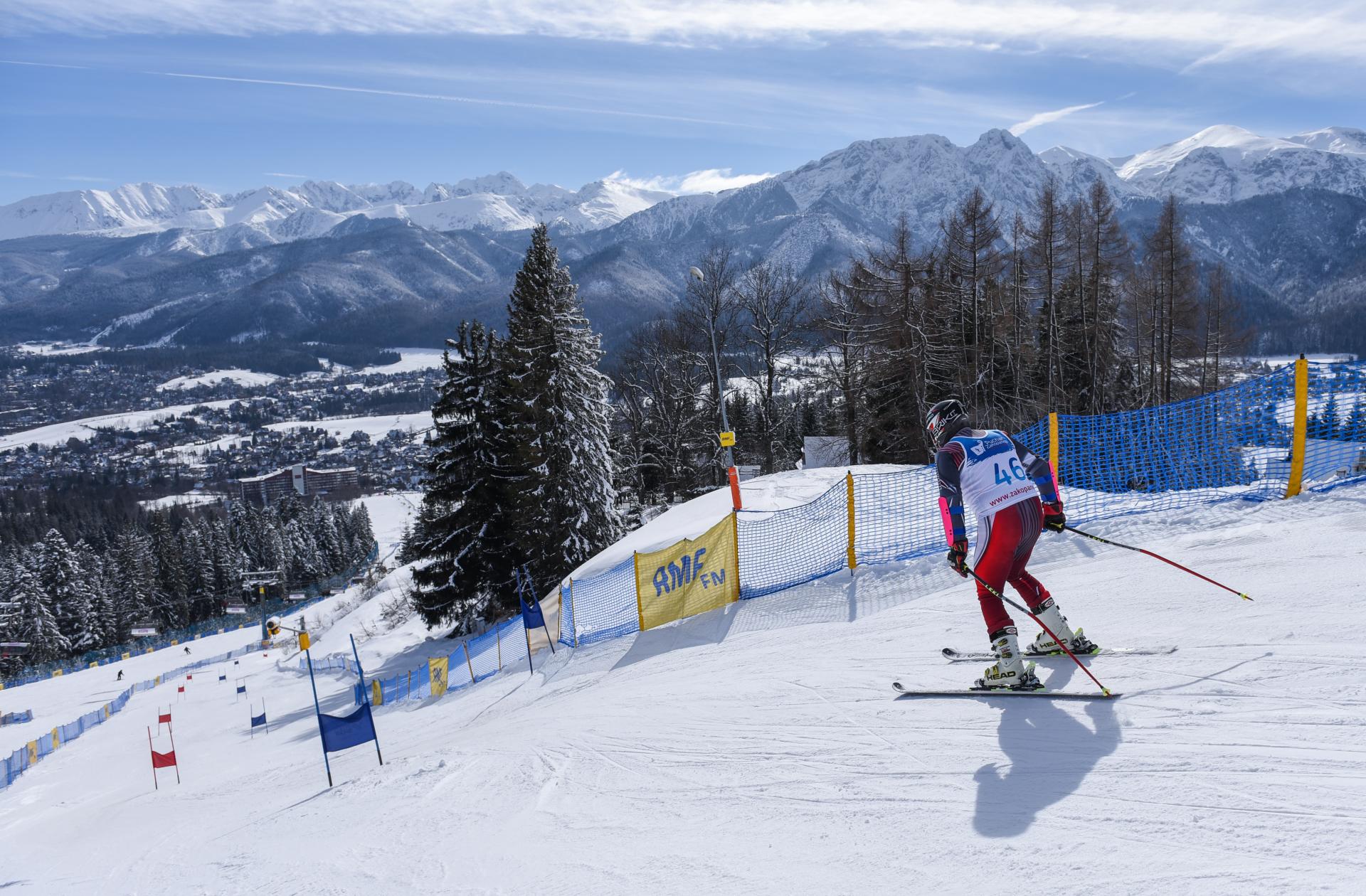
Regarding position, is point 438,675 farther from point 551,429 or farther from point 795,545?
point 551,429

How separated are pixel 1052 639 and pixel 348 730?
309 inches

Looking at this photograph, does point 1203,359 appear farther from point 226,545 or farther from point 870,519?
point 226,545

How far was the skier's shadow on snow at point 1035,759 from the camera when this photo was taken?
3996mm

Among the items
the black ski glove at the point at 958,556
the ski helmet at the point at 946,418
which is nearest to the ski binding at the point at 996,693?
the black ski glove at the point at 958,556

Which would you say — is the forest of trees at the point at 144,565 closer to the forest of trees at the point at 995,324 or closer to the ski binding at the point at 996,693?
the forest of trees at the point at 995,324

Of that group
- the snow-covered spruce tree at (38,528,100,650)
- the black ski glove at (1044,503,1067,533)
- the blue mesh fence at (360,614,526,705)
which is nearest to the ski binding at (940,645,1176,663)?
the black ski glove at (1044,503,1067,533)

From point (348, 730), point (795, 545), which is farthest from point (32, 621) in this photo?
point (795, 545)

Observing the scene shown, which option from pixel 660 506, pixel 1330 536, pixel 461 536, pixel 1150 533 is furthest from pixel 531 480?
pixel 1330 536

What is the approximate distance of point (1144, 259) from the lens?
3284cm

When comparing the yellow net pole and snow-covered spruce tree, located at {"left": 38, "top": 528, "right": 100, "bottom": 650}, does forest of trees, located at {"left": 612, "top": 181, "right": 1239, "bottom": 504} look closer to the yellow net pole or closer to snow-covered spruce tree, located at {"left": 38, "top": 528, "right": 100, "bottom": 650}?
the yellow net pole

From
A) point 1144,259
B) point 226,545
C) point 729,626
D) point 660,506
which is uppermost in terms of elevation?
point 1144,259

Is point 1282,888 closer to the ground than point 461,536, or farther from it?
farther from it

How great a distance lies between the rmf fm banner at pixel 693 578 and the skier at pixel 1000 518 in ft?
19.6

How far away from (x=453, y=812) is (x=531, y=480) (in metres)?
19.5
